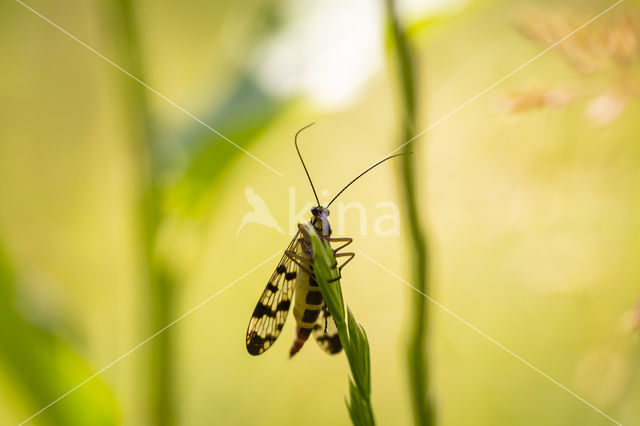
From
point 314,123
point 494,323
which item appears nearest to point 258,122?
point 314,123

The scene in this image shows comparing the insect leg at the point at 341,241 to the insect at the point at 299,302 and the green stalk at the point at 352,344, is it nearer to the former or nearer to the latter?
the insect at the point at 299,302

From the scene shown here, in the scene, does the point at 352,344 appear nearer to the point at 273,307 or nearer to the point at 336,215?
the point at 273,307

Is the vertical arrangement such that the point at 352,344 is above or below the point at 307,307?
below

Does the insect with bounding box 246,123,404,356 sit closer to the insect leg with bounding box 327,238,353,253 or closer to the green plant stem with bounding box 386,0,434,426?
the insect leg with bounding box 327,238,353,253

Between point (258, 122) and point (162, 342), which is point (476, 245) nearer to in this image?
point (258, 122)

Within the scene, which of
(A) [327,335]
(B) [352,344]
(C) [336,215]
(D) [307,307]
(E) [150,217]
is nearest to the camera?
(B) [352,344]

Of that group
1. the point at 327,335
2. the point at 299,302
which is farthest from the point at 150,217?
the point at 327,335

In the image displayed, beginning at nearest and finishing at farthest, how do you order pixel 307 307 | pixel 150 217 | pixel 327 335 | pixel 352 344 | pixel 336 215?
1. pixel 352 344
2. pixel 150 217
3. pixel 307 307
4. pixel 327 335
5. pixel 336 215
